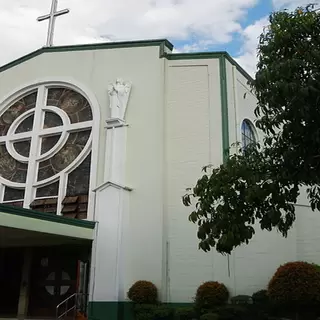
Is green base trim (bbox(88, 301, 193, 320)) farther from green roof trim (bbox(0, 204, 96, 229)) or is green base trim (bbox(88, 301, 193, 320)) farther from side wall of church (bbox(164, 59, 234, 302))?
green roof trim (bbox(0, 204, 96, 229))

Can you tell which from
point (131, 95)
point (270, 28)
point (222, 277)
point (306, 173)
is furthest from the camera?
point (131, 95)

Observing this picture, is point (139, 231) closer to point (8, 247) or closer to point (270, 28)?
point (8, 247)

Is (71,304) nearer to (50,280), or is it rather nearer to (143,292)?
(50,280)

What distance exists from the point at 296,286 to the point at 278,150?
25.3 ft

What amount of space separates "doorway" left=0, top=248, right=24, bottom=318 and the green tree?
1282cm

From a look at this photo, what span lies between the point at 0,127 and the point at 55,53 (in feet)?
12.8

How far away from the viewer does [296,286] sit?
45.2ft

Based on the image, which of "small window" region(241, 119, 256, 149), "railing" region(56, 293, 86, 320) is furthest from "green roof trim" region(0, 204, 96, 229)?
"small window" region(241, 119, 256, 149)

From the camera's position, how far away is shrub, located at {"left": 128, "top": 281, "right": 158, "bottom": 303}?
14.8 m

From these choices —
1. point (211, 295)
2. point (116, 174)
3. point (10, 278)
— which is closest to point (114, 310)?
point (211, 295)

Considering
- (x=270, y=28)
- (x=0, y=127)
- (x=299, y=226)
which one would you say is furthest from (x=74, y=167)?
(x=270, y=28)

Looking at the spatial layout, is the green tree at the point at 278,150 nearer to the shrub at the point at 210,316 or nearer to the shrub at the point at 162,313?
the shrub at the point at 210,316

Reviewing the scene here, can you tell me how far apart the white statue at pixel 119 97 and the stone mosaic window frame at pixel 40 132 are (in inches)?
36.3

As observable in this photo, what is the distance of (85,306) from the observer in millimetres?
15891
